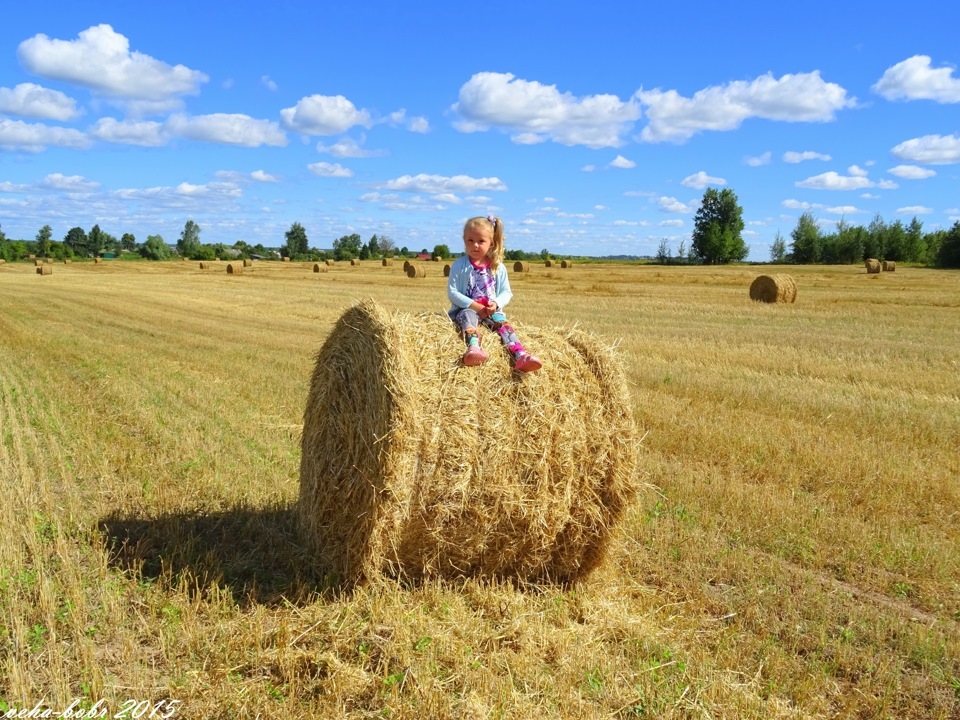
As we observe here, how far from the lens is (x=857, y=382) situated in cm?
1107

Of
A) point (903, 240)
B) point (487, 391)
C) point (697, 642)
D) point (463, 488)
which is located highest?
point (903, 240)

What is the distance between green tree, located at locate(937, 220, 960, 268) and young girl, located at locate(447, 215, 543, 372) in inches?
2386

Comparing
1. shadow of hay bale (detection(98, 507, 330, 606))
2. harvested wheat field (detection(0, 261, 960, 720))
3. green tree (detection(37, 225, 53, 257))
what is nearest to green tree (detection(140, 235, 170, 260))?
green tree (detection(37, 225, 53, 257))

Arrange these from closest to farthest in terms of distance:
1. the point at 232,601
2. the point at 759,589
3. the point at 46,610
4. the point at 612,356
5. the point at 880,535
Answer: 1. the point at 46,610
2. the point at 232,601
3. the point at 759,589
4. the point at 612,356
5. the point at 880,535

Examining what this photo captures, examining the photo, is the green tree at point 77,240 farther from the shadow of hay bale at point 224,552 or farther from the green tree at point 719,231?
the shadow of hay bale at point 224,552

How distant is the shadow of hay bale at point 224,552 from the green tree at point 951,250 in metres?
61.6

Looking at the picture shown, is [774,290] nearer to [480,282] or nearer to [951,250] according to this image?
[480,282]

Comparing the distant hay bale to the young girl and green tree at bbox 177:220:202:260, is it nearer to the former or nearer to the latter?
the young girl

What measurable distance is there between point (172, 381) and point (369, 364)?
6675 millimetres

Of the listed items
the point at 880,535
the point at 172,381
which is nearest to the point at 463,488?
the point at 880,535

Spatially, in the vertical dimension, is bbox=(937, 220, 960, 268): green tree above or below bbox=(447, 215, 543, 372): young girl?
above

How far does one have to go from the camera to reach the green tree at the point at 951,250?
56062 millimetres

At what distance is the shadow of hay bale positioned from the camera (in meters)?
4.79

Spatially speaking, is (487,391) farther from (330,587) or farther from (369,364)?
(330,587)
